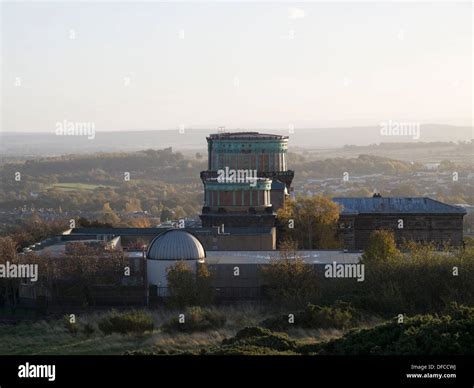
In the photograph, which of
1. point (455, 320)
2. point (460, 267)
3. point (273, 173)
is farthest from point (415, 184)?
point (455, 320)

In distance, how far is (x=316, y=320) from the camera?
44812 millimetres

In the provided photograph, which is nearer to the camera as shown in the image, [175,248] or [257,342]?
[257,342]

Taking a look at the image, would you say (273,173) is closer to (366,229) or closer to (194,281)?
(366,229)

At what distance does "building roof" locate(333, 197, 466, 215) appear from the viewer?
2849 inches

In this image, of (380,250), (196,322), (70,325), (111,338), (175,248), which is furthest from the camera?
(380,250)

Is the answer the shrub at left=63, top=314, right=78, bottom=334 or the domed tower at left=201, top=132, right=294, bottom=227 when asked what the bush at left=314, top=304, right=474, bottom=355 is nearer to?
the shrub at left=63, top=314, right=78, bottom=334

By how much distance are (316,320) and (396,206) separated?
29864 mm

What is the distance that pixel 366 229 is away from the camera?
72.3 m

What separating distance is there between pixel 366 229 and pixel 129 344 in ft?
104

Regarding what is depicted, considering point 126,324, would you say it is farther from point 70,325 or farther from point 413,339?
point 413,339

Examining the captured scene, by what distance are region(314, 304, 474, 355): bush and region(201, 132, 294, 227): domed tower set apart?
99.0ft

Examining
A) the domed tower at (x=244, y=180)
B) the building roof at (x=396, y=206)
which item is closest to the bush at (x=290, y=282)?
the domed tower at (x=244, y=180)

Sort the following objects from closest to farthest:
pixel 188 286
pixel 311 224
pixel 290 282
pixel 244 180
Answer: pixel 188 286
pixel 290 282
pixel 311 224
pixel 244 180

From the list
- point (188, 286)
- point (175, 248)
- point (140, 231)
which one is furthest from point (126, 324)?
point (140, 231)
